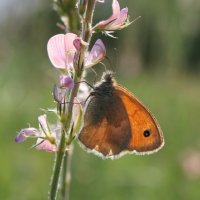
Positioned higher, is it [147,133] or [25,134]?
[147,133]

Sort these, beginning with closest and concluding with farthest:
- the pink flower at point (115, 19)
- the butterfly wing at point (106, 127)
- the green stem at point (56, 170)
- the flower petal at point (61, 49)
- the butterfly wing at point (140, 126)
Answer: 1. the green stem at point (56, 170)
2. the flower petal at point (61, 49)
3. the pink flower at point (115, 19)
4. the butterfly wing at point (106, 127)
5. the butterfly wing at point (140, 126)

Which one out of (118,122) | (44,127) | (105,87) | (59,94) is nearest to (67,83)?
(59,94)

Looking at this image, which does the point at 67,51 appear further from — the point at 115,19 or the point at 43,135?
the point at 43,135

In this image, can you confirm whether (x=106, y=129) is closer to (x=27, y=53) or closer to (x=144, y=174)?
(x=144, y=174)

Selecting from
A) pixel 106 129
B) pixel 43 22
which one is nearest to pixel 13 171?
pixel 43 22

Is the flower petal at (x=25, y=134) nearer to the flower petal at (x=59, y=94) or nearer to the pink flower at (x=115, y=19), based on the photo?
the flower petal at (x=59, y=94)

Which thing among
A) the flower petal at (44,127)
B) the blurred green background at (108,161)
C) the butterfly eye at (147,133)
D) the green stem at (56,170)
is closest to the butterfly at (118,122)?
the butterfly eye at (147,133)
